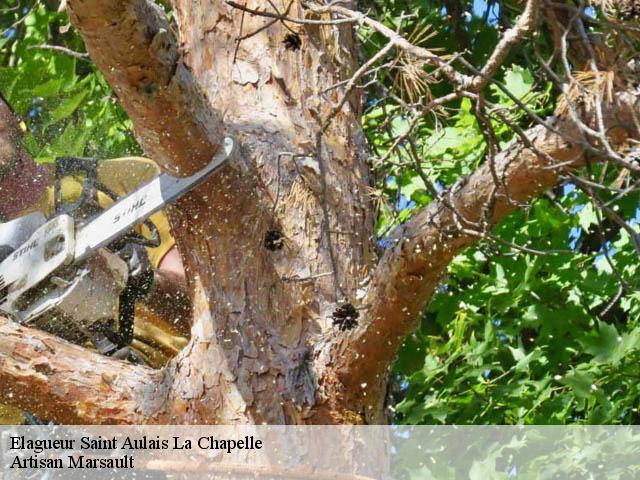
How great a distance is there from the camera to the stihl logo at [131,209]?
3.31 meters

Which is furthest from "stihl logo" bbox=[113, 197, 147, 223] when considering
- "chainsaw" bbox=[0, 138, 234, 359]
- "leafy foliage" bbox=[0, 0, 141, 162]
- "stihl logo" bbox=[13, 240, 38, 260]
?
"leafy foliage" bbox=[0, 0, 141, 162]

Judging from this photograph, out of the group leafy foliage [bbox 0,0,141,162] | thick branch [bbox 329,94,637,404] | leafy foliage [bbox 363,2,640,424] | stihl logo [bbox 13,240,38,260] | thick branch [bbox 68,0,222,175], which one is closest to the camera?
thick branch [bbox 329,94,637,404]

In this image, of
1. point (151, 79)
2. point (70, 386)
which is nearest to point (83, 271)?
point (70, 386)

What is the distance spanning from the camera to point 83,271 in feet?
11.7

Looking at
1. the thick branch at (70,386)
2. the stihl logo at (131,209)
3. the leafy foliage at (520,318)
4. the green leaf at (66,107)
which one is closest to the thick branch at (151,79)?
the stihl logo at (131,209)

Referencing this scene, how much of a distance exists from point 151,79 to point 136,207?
56cm

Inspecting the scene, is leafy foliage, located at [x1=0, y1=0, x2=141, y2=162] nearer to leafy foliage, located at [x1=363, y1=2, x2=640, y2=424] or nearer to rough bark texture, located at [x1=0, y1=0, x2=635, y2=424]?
leafy foliage, located at [x1=363, y1=2, x2=640, y2=424]

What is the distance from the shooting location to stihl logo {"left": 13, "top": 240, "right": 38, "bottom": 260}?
11.9ft

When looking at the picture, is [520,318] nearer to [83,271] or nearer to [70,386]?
[83,271]

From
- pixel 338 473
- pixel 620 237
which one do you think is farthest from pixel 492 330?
pixel 338 473

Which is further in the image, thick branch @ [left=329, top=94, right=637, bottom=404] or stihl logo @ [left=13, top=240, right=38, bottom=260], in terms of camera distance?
stihl logo @ [left=13, top=240, right=38, bottom=260]

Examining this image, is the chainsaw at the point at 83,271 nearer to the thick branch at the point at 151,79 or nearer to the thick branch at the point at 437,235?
the thick branch at the point at 151,79

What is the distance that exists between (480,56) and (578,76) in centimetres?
295

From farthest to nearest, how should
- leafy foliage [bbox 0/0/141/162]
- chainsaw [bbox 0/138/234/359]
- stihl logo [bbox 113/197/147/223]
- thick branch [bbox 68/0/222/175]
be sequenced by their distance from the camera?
leafy foliage [bbox 0/0/141/162], chainsaw [bbox 0/138/234/359], stihl logo [bbox 113/197/147/223], thick branch [bbox 68/0/222/175]
